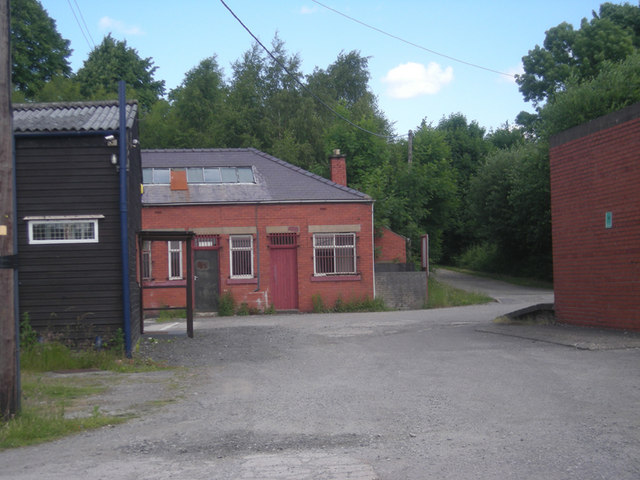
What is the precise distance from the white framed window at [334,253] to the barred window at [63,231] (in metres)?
12.8

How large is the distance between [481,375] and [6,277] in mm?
6207

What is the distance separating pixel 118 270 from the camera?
12.4 m

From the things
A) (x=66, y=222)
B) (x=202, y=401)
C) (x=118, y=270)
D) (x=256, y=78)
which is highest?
(x=256, y=78)

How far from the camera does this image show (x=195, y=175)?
25.6 meters

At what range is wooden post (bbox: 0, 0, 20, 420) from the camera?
690 centimetres

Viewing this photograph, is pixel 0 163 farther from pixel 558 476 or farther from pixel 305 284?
pixel 305 284

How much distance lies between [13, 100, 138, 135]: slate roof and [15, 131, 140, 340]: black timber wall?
19 cm

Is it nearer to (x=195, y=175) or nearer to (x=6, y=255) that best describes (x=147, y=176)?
(x=195, y=175)

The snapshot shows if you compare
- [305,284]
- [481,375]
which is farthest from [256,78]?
[481,375]

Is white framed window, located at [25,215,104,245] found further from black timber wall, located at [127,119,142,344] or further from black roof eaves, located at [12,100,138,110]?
black roof eaves, located at [12,100,138,110]

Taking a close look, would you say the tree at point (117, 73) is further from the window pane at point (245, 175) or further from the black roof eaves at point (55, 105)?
the black roof eaves at point (55, 105)

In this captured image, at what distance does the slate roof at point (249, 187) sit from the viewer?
24281 mm

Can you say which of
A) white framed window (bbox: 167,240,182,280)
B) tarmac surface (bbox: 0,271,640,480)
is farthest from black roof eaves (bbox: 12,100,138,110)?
white framed window (bbox: 167,240,182,280)

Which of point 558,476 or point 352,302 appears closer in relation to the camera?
point 558,476
